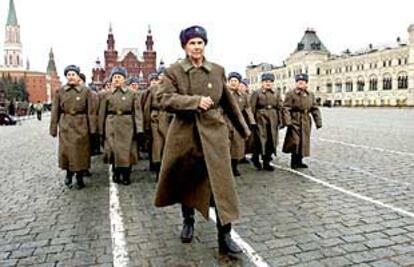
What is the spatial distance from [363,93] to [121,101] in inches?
3802

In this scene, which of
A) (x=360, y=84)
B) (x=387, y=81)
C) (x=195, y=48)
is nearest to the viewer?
(x=195, y=48)

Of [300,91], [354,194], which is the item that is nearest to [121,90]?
[300,91]

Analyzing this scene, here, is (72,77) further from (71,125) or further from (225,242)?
(225,242)

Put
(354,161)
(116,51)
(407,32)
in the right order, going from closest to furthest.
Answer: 1. (354,161)
2. (407,32)
3. (116,51)

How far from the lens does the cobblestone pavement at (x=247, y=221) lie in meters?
4.80

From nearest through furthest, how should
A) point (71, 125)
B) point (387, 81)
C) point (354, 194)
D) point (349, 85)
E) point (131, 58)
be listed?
point (354, 194)
point (71, 125)
point (387, 81)
point (349, 85)
point (131, 58)

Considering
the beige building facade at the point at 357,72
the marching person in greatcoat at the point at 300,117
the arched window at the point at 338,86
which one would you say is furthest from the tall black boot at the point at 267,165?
the arched window at the point at 338,86

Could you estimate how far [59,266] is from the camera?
4637 millimetres

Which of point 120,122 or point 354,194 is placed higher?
point 120,122

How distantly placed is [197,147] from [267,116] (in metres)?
5.54

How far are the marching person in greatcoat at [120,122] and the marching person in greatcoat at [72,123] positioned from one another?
0.34 metres

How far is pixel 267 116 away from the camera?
10.3m

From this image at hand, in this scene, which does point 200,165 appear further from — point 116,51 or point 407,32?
point 116,51

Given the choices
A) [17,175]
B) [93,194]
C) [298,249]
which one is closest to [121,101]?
[93,194]
